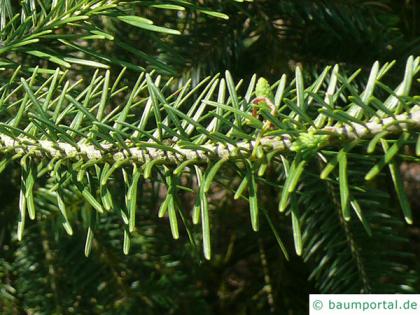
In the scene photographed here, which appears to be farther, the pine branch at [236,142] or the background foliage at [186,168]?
the background foliage at [186,168]

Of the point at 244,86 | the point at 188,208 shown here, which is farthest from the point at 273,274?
the point at 244,86

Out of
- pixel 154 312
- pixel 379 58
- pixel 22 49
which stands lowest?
pixel 154 312

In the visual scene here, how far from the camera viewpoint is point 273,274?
105 centimetres

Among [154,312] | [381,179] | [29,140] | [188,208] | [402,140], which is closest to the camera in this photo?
[402,140]

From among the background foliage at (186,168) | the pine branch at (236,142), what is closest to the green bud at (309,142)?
the pine branch at (236,142)

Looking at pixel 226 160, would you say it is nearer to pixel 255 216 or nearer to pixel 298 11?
pixel 255 216

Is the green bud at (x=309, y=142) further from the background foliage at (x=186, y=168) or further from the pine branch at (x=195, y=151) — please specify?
the background foliage at (x=186, y=168)

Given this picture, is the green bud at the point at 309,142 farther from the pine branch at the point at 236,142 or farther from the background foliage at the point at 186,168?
the background foliage at the point at 186,168

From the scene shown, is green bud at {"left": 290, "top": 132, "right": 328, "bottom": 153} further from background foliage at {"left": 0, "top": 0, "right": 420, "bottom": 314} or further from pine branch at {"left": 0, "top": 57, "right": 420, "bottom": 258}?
background foliage at {"left": 0, "top": 0, "right": 420, "bottom": 314}

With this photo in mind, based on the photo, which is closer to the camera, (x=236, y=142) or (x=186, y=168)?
(x=236, y=142)

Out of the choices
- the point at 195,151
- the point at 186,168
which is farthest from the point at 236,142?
the point at 186,168

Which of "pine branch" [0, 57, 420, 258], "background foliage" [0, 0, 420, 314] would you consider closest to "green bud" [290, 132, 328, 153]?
"pine branch" [0, 57, 420, 258]

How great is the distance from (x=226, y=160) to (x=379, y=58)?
1.52 feet

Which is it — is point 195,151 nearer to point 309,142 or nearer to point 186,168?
point 309,142
